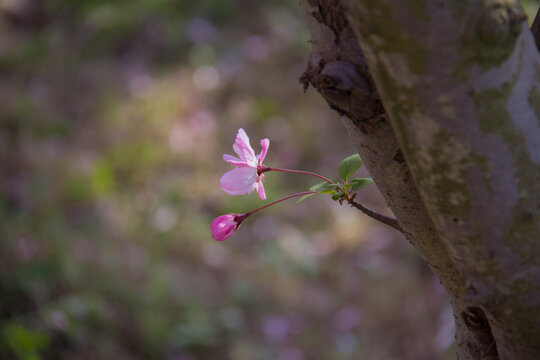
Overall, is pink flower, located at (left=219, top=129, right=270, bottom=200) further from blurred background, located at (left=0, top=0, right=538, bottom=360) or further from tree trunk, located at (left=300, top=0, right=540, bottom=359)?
blurred background, located at (left=0, top=0, right=538, bottom=360)

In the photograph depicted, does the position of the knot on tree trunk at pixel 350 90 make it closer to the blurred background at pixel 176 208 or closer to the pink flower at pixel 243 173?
the pink flower at pixel 243 173

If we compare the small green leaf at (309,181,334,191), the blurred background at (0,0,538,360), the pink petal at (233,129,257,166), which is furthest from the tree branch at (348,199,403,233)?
the blurred background at (0,0,538,360)

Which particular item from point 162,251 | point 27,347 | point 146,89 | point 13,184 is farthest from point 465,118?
point 146,89

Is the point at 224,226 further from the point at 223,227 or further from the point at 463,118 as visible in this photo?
the point at 463,118

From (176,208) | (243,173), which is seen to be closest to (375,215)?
(243,173)

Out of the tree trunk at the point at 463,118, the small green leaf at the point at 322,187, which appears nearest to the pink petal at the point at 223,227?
the small green leaf at the point at 322,187

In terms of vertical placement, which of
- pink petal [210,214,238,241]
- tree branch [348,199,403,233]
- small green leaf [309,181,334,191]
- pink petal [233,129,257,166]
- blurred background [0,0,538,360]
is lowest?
tree branch [348,199,403,233]
